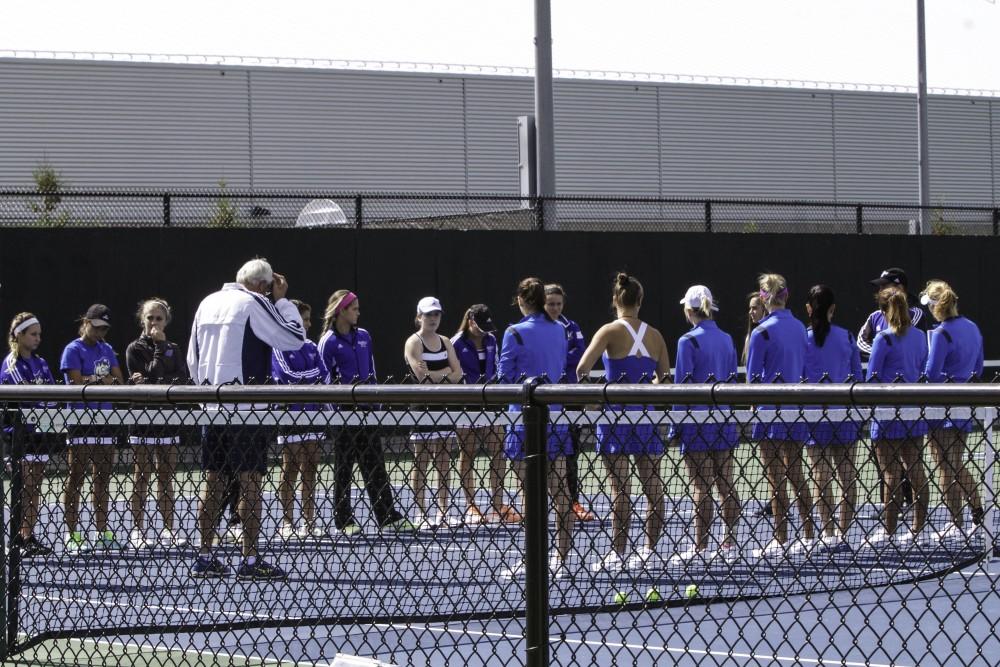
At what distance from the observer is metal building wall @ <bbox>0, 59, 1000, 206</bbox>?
36.1m

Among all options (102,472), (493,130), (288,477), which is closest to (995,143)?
(493,130)

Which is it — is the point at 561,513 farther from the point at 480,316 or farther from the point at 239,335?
the point at 480,316

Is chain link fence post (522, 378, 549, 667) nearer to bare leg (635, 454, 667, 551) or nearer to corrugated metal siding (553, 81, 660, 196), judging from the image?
bare leg (635, 454, 667, 551)

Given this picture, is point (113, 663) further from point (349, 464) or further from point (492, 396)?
point (492, 396)

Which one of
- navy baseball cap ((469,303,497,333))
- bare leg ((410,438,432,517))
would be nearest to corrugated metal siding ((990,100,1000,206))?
navy baseball cap ((469,303,497,333))

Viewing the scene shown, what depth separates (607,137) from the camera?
1602 inches

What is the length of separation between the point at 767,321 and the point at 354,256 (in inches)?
304

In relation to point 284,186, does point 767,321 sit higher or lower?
lower

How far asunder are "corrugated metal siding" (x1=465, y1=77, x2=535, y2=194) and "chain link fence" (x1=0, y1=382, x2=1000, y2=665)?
2954cm

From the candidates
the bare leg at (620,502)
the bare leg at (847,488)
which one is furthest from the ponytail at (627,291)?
the bare leg at (847,488)

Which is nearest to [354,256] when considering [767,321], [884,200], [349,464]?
[767,321]

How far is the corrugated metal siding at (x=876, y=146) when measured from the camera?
42562 millimetres

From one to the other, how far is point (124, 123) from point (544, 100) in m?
22.8

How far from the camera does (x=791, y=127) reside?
1679 inches
